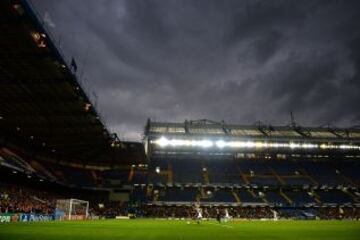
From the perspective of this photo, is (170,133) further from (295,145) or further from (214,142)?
(295,145)

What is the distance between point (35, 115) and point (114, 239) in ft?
123

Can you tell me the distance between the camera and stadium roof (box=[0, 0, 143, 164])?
92.5 feet

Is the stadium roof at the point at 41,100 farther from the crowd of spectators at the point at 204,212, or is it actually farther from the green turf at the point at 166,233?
the green turf at the point at 166,233

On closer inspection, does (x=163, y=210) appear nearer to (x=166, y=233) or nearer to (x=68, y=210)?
(x=68, y=210)

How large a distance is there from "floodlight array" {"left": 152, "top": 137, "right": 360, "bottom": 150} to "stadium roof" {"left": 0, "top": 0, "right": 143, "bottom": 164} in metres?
7.83

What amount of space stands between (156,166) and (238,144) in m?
19.9

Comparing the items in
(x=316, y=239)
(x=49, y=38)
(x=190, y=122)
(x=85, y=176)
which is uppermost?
(x=190, y=122)

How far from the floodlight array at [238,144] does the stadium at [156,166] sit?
24 cm

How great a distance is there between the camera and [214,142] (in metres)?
80.4

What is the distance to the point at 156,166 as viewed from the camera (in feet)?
268

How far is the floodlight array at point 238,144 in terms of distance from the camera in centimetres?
8056

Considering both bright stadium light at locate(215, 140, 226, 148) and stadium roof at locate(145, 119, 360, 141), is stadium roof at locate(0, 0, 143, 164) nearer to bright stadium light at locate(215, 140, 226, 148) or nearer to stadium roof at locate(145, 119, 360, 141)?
stadium roof at locate(145, 119, 360, 141)

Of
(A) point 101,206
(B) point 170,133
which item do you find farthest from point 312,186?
(A) point 101,206

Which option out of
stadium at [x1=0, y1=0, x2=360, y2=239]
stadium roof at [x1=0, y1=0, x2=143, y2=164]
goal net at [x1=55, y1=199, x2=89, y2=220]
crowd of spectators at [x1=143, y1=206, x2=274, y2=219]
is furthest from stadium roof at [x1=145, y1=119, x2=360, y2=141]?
goal net at [x1=55, y1=199, x2=89, y2=220]
